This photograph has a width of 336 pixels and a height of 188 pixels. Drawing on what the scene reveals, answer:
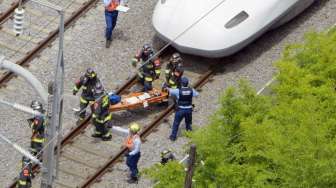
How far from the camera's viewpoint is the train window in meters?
35.7

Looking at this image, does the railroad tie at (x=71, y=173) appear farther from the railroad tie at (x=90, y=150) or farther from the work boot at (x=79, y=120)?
the work boot at (x=79, y=120)

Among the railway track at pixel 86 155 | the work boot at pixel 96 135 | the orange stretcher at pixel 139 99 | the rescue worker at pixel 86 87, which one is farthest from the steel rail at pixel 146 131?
the rescue worker at pixel 86 87

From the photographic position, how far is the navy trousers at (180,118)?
109 feet

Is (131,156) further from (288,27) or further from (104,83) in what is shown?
(288,27)

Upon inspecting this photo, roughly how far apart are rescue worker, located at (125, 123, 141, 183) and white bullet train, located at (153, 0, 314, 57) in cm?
391

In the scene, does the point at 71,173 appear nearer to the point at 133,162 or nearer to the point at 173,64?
the point at 133,162

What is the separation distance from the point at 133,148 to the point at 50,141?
3071 mm

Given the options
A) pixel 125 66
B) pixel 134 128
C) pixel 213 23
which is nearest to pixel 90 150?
pixel 134 128

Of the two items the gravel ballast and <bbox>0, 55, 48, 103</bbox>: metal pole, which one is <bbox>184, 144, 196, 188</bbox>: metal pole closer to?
<bbox>0, 55, 48, 103</bbox>: metal pole

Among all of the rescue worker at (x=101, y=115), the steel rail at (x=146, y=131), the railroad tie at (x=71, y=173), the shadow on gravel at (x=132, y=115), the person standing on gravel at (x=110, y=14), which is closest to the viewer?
the steel rail at (x=146, y=131)

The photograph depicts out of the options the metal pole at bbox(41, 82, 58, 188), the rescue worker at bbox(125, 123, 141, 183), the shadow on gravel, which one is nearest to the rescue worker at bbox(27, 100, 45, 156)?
the rescue worker at bbox(125, 123, 141, 183)

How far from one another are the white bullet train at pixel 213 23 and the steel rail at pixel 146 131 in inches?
21.6

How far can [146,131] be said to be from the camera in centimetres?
3400

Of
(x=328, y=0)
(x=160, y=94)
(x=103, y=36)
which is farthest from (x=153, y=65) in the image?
(x=328, y=0)
